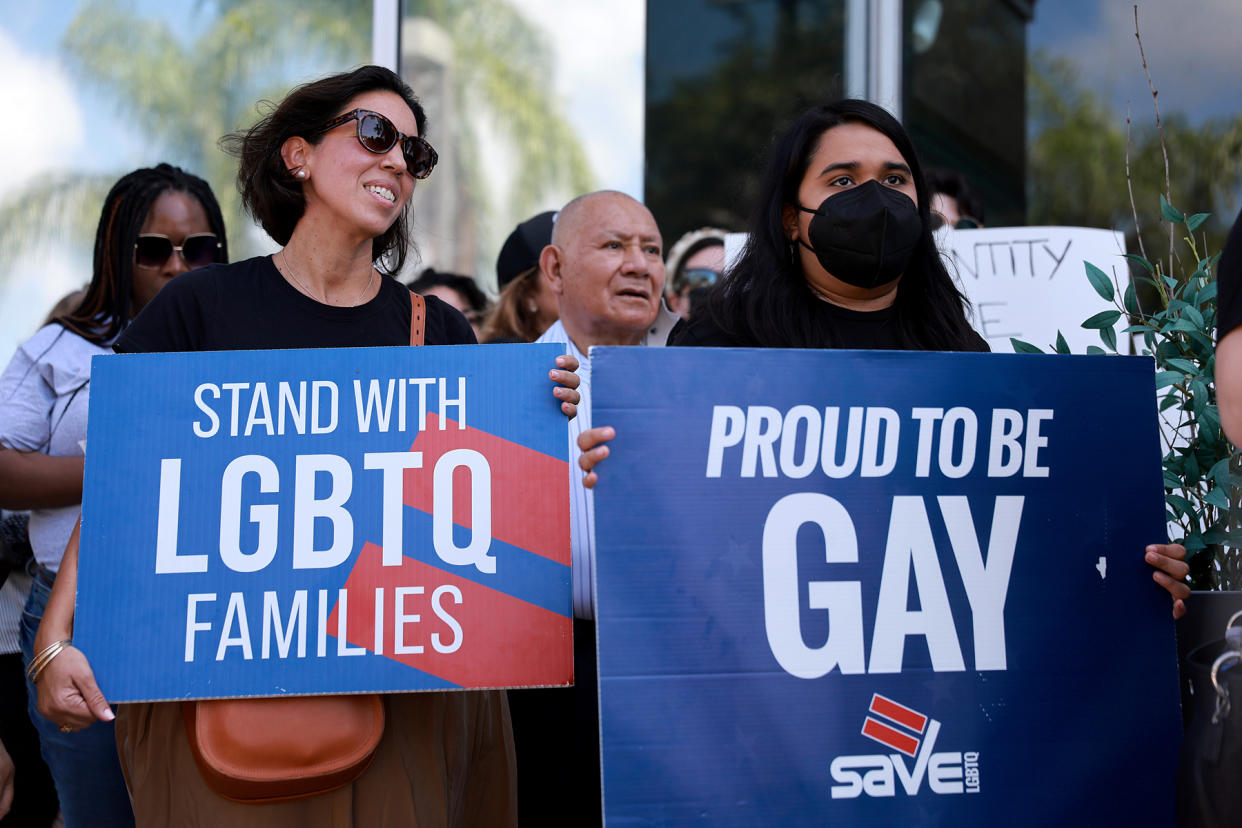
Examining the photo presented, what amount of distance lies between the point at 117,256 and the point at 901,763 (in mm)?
2179

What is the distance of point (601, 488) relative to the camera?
1.97 metres

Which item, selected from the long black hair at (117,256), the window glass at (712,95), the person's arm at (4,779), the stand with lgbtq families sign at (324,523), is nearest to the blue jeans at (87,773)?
the person's arm at (4,779)

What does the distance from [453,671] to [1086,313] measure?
2512 millimetres

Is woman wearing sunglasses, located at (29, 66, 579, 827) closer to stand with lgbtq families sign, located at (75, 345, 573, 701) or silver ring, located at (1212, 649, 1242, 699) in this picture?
stand with lgbtq families sign, located at (75, 345, 573, 701)

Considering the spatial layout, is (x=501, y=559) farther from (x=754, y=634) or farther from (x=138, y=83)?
(x=138, y=83)

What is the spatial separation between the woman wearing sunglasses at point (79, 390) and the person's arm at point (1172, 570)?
2.06 metres

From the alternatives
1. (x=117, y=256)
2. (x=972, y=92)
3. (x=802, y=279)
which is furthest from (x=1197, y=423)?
(x=972, y=92)

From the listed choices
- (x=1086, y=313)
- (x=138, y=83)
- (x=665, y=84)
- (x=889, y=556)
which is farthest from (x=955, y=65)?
(x=889, y=556)

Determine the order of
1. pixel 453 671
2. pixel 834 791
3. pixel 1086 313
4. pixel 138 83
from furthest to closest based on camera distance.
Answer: pixel 138 83 < pixel 1086 313 < pixel 453 671 < pixel 834 791

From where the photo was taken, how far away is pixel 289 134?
2.44 m

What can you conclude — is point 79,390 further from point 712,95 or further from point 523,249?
point 712,95

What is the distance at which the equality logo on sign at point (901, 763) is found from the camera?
191 cm

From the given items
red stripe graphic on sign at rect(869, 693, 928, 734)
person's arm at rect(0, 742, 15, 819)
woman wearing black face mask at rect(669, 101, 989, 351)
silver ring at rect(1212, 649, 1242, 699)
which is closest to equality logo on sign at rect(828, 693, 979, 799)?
red stripe graphic on sign at rect(869, 693, 928, 734)

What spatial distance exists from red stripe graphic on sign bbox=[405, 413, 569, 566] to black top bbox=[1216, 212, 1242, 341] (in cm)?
106
